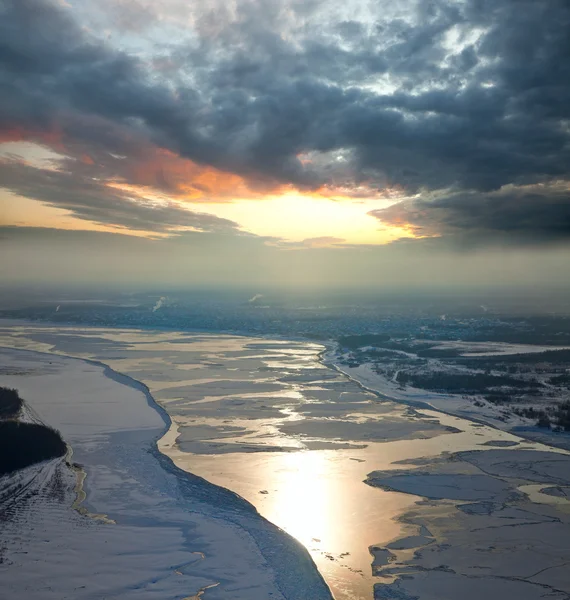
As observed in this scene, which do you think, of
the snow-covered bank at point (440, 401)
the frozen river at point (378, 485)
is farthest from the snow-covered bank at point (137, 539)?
the snow-covered bank at point (440, 401)

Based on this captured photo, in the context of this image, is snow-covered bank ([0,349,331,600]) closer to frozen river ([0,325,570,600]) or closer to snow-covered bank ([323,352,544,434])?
frozen river ([0,325,570,600])

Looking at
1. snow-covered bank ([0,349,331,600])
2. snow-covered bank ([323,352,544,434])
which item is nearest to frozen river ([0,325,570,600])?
snow-covered bank ([0,349,331,600])

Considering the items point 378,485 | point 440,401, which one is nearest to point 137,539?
point 378,485

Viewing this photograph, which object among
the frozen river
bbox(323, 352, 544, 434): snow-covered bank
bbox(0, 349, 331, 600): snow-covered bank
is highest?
bbox(323, 352, 544, 434): snow-covered bank

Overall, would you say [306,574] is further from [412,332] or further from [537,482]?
[412,332]

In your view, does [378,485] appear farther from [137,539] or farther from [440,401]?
[440,401]

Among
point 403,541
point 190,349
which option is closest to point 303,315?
point 190,349

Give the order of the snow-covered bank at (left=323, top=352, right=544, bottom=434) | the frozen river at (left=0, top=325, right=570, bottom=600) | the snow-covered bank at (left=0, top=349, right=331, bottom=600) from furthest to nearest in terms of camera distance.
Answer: the snow-covered bank at (left=323, top=352, right=544, bottom=434), the frozen river at (left=0, top=325, right=570, bottom=600), the snow-covered bank at (left=0, top=349, right=331, bottom=600)
